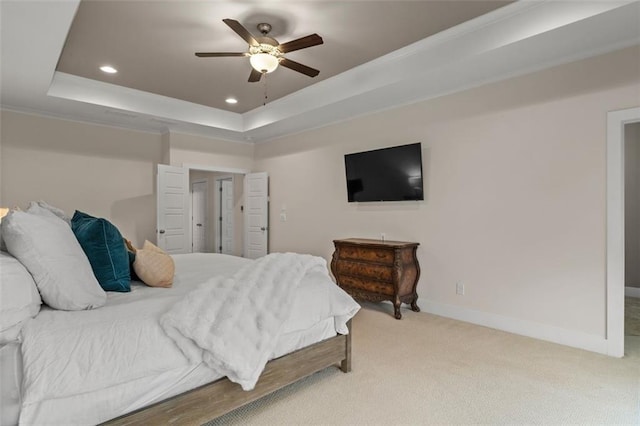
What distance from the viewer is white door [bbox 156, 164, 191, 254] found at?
5.33m

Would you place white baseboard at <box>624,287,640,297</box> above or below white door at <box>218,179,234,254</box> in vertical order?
below

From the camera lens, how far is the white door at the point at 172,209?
533cm

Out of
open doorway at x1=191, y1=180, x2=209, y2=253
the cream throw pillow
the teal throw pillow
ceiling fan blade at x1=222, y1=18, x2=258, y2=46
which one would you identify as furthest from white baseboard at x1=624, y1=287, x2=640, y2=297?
open doorway at x1=191, y1=180, x2=209, y2=253

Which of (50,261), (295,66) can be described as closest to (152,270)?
(50,261)

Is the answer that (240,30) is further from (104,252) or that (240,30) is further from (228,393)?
(228,393)

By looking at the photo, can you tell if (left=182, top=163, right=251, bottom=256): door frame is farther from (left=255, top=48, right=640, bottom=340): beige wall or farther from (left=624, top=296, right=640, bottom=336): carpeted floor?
(left=624, top=296, right=640, bottom=336): carpeted floor

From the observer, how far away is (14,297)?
144 cm

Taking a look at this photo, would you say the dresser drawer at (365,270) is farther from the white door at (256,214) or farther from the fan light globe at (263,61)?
the fan light globe at (263,61)

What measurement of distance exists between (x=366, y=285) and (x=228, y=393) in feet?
8.34

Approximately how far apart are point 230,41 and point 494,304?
3728 mm

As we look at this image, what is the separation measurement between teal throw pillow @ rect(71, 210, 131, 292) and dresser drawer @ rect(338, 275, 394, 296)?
8.70 ft

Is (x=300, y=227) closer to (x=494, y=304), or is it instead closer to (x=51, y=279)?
(x=494, y=304)

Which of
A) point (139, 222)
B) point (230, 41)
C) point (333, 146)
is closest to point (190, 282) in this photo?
point (230, 41)

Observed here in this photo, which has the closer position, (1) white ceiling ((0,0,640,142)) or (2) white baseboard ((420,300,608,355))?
(1) white ceiling ((0,0,640,142))
